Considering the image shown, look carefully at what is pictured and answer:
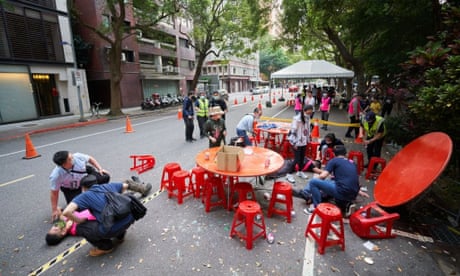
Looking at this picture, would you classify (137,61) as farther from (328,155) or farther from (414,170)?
(414,170)

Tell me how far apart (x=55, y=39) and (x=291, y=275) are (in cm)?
1931

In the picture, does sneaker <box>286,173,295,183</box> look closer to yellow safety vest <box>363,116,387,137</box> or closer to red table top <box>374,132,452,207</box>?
red table top <box>374,132,452,207</box>

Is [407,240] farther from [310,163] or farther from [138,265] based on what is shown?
[138,265]

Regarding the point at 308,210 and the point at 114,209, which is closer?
the point at 114,209

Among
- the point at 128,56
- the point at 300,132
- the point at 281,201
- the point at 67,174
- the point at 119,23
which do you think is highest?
the point at 119,23

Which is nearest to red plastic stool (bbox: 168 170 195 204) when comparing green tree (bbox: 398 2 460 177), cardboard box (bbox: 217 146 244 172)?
Result: cardboard box (bbox: 217 146 244 172)

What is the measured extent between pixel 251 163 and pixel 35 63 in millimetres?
16765

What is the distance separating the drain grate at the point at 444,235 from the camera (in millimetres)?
3156

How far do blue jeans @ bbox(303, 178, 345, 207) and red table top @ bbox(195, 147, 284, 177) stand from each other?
692 millimetres

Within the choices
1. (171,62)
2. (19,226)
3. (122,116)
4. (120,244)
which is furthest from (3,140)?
(171,62)

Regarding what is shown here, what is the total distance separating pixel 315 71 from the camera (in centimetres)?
1506

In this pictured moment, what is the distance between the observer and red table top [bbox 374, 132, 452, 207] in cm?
265

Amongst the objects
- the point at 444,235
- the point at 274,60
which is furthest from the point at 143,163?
the point at 274,60

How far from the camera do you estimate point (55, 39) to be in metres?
14.9
